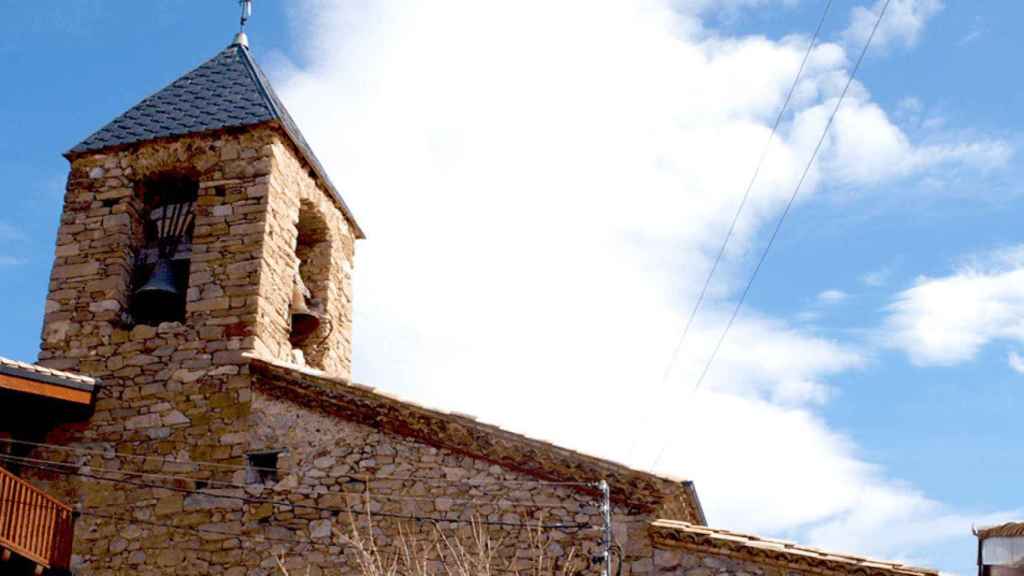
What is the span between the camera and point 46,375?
13.8 m

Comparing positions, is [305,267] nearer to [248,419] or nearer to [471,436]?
[248,419]

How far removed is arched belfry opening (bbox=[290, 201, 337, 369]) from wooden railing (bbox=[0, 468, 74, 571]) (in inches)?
121

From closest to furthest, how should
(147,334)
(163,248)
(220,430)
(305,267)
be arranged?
(220,430) < (147,334) < (163,248) < (305,267)

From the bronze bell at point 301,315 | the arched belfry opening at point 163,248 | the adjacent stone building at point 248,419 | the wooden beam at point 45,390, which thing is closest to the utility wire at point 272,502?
the adjacent stone building at point 248,419

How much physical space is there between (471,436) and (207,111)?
5444mm

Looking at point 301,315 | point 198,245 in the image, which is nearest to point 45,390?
point 198,245

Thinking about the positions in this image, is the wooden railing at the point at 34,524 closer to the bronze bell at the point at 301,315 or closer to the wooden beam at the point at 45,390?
the wooden beam at the point at 45,390

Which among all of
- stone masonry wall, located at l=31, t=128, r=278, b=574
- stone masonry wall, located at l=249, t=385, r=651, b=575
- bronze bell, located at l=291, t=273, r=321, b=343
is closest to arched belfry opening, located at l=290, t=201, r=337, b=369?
bronze bell, located at l=291, t=273, r=321, b=343

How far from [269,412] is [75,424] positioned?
7.23 ft

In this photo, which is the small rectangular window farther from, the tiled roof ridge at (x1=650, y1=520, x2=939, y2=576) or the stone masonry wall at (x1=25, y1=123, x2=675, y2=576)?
the tiled roof ridge at (x1=650, y1=520, x2=939, y2=576)

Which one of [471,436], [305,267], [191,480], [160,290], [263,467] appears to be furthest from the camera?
[305,267]

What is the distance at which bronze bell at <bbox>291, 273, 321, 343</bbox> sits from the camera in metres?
15.5

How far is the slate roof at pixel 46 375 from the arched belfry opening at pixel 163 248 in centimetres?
106

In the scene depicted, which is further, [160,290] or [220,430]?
[160,290]
